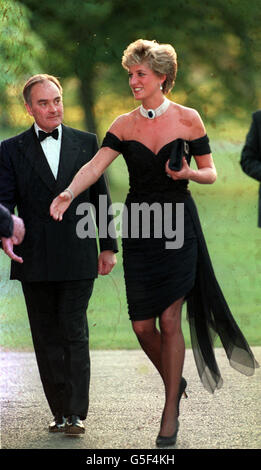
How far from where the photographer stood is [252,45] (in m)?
12.1

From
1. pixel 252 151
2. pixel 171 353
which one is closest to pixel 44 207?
pixel 171 353

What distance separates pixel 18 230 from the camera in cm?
491

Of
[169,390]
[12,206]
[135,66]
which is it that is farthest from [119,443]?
[135,66]

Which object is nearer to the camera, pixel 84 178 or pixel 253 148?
pixel 84 178

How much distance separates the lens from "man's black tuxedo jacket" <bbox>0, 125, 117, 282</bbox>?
521cm

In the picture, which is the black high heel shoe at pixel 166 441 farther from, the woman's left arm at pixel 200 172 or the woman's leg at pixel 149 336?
the woman's left arm at pixel 200 172

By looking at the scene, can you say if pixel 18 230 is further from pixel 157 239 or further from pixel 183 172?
pixel 183 172

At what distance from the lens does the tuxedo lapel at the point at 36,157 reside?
17.1 feet

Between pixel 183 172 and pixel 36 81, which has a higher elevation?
pixel 36 81

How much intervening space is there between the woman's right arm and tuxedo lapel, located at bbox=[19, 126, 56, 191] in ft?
0.65

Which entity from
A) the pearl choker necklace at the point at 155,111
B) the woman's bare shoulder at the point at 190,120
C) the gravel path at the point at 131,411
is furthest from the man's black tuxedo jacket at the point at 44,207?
the gravel path at the point at 131,411

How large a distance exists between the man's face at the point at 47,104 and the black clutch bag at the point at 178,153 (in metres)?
0.67

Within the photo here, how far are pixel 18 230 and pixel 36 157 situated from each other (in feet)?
1.75

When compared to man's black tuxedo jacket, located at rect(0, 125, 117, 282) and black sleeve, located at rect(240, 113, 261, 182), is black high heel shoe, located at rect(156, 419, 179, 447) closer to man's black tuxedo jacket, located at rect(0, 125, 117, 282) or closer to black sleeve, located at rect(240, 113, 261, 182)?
man's black tuxedo jacket, located at rect(0, 125, 117, 282)
